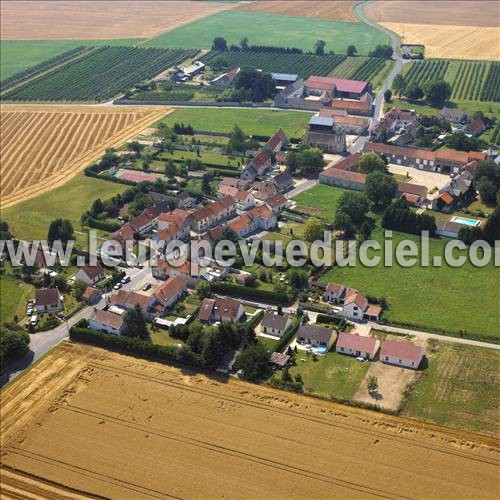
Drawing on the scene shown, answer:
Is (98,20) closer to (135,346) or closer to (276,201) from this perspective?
(276,201)

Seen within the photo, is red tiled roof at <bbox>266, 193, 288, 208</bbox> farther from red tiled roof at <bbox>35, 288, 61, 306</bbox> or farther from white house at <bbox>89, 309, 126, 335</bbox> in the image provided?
red tiled roof at <bbox>35, 288, 61, 306</bbox>

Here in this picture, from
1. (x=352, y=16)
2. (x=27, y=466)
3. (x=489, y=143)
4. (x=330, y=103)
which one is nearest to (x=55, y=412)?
(x=27, y=466)

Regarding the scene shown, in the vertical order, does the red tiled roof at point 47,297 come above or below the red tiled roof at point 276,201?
below

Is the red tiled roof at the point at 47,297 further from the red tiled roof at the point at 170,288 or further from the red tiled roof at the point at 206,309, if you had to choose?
the red tiled roof at the point at 206,309

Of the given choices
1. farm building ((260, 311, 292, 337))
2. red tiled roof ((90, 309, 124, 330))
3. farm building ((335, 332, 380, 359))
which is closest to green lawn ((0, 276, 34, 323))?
red tiled roof ((90, 309, 124, 330))

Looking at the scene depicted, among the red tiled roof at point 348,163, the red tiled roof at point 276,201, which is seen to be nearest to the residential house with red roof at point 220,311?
the red tiled roof at point 276,201
